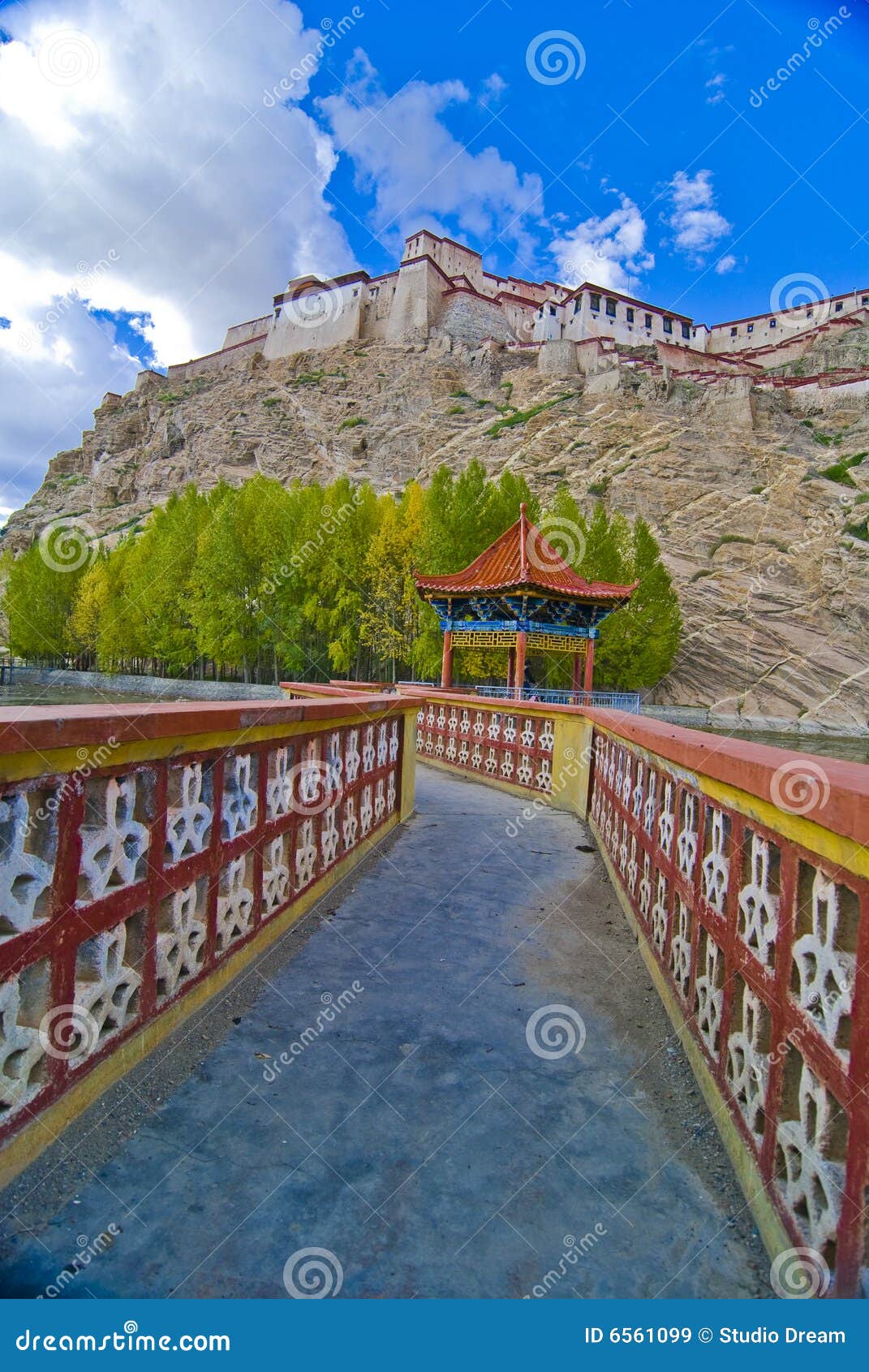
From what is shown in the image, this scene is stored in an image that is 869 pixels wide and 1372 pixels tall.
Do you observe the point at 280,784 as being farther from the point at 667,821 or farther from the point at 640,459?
the point at 640,459

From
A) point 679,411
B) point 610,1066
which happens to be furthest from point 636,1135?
point 679,411

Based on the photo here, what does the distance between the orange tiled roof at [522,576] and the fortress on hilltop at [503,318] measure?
49757 millimetres

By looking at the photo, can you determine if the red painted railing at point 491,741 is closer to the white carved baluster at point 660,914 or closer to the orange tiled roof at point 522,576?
the white carved baluster at point 660,914

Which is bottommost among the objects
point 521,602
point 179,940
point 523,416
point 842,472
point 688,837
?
point 179,940

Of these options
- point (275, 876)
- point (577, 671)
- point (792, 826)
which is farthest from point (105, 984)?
point (577, 671)

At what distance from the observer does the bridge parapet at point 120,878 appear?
1.74 metres

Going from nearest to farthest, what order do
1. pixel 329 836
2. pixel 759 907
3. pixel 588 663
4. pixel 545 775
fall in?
pixel 759 907 → pixel 329 836 → pixel 545 775 → pixel 588 663

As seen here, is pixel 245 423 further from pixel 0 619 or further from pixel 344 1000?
pixel 344 1000

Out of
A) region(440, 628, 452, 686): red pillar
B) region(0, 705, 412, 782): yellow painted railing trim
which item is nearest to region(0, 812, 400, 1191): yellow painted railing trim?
region(0, 705, 412, 782): yellow painted railing trim

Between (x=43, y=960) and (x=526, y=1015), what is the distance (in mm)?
1948

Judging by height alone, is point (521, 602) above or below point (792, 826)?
above

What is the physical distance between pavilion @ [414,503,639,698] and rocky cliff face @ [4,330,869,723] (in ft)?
65.5

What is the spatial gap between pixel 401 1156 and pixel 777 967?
1183mm

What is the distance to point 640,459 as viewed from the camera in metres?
44.9
